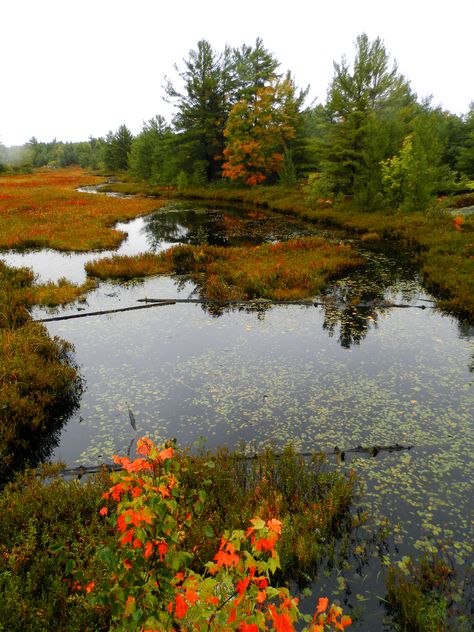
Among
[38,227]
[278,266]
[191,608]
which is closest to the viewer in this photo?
[191,608]

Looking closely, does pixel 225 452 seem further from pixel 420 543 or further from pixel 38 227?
pixel 38 227

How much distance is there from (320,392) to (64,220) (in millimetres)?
26217

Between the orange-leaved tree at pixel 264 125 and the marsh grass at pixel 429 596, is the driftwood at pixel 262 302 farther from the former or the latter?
the orange-leaved tree at pixel 264 125

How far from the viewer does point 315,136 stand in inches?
1678

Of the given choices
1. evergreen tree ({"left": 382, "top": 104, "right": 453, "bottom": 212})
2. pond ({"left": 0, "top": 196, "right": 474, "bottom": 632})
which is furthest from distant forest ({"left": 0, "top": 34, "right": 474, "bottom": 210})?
pond ({"left": 0, "top": 196, "right": 474, "bottom": 632})

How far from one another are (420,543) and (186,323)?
27.7 ft

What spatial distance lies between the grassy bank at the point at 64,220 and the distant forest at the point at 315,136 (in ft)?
39.8

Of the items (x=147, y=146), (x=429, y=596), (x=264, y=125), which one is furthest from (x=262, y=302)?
(x=147, y=146)

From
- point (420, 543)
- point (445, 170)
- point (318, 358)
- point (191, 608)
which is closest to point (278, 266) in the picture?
point (318, 358)

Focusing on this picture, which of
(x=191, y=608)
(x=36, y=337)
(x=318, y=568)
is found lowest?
(x=318, y=568)

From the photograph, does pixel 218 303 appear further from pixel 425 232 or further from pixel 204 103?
pixel 204 103

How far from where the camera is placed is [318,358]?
962 centimetres

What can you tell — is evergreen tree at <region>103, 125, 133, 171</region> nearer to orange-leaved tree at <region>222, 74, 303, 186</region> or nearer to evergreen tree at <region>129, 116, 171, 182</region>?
evergreen tree at <region>129, 116, 171, 182</region>

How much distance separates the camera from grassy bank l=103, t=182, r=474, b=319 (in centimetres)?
1394
